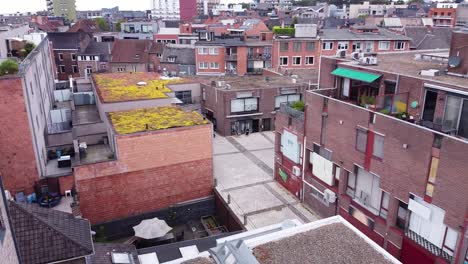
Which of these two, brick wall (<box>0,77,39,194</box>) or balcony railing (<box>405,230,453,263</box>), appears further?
brick wall (<box>0,77,39,194</box>)

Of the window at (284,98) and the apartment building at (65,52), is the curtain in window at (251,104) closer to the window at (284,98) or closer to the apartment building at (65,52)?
the window at (284,98)

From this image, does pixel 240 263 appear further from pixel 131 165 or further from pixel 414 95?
pixel 131 165

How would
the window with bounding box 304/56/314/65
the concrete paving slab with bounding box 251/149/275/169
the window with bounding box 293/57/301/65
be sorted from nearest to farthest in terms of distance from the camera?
the concrete paving slab with bounding box 251/149/275/169 → the window with bounding box 293/57/301/65 → the window with bounding box 304/56/314/65

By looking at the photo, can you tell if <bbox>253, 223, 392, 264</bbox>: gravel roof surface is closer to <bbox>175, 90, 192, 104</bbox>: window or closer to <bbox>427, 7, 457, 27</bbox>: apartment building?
<bbox>175, 90, 192, 104</bbox>: window

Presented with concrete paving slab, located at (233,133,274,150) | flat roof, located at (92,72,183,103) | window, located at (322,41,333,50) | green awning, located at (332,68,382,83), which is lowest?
concrete paving slab, located at (233,133,274,150)

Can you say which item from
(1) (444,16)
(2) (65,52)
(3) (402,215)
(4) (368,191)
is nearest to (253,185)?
(4) (368,191)

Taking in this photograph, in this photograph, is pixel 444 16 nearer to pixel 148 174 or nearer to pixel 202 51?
pixel 202 51

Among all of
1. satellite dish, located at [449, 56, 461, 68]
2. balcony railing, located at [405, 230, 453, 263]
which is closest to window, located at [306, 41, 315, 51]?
satellite dish, located at [449, 56, 461, 68]

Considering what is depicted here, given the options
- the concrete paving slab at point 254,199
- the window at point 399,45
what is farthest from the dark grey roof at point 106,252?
the window at point 399,45
